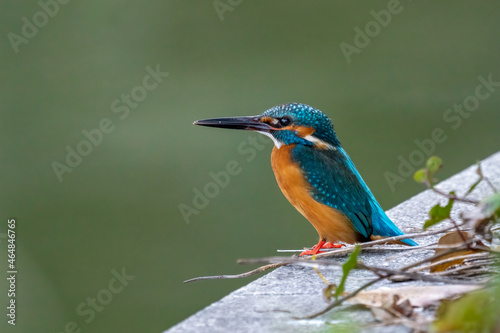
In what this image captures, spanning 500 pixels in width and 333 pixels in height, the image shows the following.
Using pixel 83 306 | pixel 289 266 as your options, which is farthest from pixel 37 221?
pixel 289 266

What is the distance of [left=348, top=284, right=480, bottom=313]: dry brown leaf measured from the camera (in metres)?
1.78

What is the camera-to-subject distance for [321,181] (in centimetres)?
282

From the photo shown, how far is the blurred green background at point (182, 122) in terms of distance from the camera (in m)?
6.51

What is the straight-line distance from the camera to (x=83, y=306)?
19.9 ft

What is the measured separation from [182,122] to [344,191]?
17.8ft

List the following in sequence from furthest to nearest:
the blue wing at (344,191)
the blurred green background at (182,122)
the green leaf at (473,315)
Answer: the blurred green background at (182,122) → the blue wing at (344,191) → the green leaf at (473,315)

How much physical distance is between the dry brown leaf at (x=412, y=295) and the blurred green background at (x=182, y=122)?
14.3 feet

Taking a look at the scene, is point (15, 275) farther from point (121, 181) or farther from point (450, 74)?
point (450, 74)

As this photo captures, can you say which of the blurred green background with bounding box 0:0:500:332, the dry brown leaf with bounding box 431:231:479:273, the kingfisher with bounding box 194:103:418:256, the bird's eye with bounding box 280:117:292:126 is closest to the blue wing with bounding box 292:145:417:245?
the kingfisher with bounding box 194:103:418:256

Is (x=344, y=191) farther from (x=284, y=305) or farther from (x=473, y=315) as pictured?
(x=473, y=315)

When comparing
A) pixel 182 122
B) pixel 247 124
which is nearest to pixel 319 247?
pixel 247 124

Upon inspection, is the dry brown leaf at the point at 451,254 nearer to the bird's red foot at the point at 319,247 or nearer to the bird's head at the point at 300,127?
the bird's red foot at the point at 319,247

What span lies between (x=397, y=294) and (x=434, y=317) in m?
0.15

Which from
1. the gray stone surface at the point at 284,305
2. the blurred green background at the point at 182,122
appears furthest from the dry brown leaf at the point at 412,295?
the blurred green background at the point at 182,122
